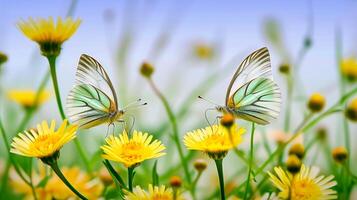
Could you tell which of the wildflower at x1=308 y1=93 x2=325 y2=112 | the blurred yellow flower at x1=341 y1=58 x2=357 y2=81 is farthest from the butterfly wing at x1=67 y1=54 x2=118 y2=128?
the blurred yellow flower at x1=341 y1=58 x2=357 y2=81

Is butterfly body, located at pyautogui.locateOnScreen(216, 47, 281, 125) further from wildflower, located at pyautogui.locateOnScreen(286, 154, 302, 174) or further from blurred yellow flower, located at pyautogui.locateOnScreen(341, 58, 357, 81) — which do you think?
blurred yellow flower, located at pyautogui.locateOnScreen(341, 58, 357, 81)

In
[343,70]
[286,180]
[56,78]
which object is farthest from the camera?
[343,70]

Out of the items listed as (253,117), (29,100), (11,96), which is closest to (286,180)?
(253,117)

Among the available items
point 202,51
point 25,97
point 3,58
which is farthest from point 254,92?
point 202,51

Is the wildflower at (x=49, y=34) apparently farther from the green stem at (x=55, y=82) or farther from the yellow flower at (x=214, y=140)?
the yellow flower at (x=214, y=140)

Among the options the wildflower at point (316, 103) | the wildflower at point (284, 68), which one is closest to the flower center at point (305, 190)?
the wildflower at point (316, 103)

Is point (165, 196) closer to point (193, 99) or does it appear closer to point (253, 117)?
point (253, 117)
